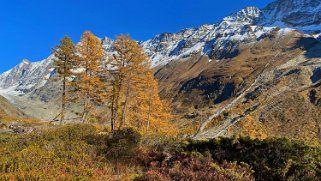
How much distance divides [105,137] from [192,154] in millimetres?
5892

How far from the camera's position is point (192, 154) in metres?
12.3

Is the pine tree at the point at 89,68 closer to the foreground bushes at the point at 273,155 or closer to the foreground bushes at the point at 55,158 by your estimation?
the foreground bushes at the point at 55,158

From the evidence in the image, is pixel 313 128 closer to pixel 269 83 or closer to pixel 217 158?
pixel 217 158

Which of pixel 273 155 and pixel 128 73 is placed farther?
pixel 128 73

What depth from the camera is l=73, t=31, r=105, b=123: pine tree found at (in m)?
35.9

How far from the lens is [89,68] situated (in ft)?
118

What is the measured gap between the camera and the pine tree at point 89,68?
35.9 m

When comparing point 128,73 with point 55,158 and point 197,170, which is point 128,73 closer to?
point 55,158

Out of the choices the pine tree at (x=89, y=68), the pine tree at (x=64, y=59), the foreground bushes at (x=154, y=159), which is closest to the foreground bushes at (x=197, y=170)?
the foreground bushes at (x=154, y=159)

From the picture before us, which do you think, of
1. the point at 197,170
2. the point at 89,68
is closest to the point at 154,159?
the point at 197,170

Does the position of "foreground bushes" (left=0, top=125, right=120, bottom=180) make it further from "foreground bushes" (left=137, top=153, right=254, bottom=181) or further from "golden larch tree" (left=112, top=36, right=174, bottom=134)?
"golden larch tree" (left=112, top=36, right=174, bottom=134)

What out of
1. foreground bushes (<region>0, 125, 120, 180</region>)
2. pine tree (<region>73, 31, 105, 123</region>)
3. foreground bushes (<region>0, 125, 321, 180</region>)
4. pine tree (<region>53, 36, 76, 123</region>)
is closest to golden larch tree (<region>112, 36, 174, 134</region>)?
pine tree (<region>73, 31, 105, 123</region>)

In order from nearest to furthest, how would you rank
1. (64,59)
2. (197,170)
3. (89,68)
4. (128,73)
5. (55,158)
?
(197,170), (55,158), (128,73), (89,68), (64,59)

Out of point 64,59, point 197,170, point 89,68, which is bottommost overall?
point 197,170
